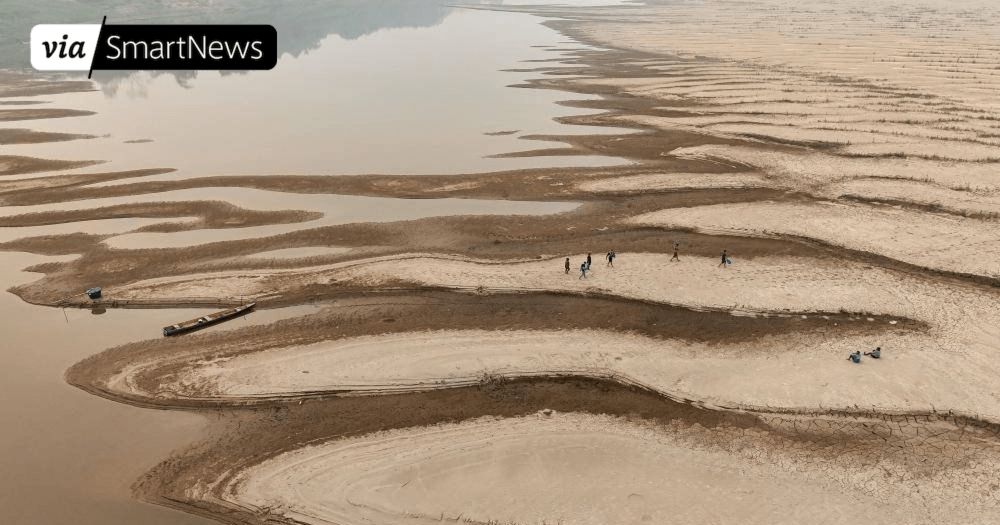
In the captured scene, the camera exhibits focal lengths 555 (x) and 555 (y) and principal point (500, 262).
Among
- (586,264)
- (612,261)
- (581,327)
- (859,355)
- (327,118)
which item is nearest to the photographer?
(859,355)

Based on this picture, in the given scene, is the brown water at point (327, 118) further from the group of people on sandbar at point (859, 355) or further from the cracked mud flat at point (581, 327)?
the group of people on sandbar at point (859, 355)

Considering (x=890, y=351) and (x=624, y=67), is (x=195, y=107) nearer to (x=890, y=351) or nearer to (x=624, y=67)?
(x=624, y=67)

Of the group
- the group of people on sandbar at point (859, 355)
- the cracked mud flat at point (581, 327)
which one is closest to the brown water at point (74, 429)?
the cracked mud flat at point (581, 327)

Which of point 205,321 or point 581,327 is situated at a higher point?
point 205,321

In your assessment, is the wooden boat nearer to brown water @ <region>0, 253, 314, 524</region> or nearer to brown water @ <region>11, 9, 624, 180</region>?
brown water @ <region>0, 253, 314, 524</region>

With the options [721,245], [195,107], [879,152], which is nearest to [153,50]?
[195,107]

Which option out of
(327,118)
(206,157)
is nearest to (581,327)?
(206,157)

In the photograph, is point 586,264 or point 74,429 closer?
point 74,429

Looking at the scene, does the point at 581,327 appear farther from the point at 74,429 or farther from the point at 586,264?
the point at 74,429
